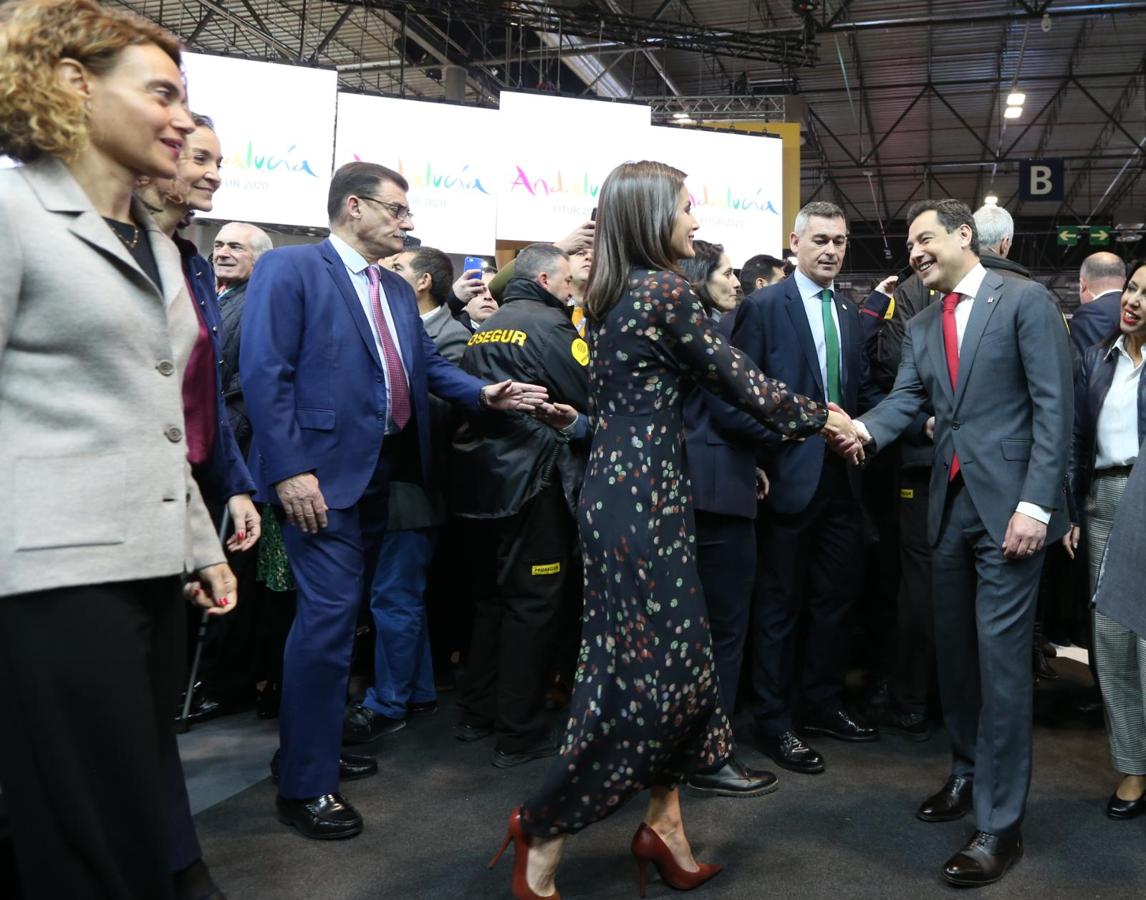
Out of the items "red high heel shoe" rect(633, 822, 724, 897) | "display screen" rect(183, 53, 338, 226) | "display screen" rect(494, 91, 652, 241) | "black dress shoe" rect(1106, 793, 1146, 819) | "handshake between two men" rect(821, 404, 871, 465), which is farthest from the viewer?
"display screen" rect(494, 91, 652, 241)

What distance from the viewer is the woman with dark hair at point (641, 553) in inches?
86.8

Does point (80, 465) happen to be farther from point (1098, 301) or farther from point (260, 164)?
point (260, 164)

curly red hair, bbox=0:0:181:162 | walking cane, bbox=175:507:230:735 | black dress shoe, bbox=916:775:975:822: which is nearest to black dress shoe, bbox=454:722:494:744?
walking cane, bbox=175:507:230:735

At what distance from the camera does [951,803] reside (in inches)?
109

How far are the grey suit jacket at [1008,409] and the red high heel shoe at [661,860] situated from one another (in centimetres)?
109

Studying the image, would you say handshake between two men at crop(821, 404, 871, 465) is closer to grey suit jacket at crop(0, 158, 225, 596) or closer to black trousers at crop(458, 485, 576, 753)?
black trousers at crop(458, 485, 576, 753)

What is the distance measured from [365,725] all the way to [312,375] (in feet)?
4.65

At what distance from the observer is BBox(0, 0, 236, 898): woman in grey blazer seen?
127 centimetres

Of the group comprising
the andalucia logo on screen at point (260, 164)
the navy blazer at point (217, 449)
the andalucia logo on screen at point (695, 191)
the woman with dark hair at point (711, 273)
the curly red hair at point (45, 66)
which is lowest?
the navy blazer at point (217, 449)

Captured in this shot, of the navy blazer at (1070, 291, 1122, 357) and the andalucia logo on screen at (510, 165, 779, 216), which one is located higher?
the andalucia logo on screen at (510, 165, 779, 216)

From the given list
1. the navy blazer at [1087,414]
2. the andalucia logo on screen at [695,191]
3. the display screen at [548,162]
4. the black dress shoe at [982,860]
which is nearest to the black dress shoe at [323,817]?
the black dress shoe at [982,860]

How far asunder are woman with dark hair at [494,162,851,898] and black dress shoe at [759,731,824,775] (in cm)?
93

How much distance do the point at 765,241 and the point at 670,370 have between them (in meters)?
6.43

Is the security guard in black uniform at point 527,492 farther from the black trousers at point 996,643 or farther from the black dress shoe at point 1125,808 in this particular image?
the black dress shoe at point 1125,808
